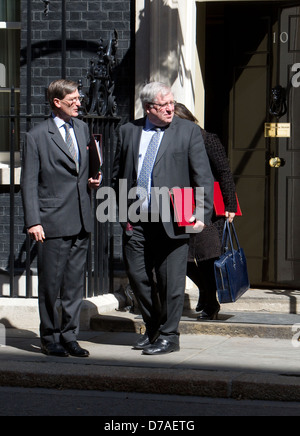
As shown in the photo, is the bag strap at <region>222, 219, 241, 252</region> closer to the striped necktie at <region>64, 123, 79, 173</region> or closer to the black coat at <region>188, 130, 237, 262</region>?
the black coat at <region>188, 130, 237, 262</region>

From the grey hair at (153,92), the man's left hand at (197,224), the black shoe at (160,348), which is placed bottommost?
the black shoe at (160,348)

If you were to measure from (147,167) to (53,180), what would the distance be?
2.22 feet

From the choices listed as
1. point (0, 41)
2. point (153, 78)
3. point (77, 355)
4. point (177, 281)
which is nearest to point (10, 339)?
point (77, 355)

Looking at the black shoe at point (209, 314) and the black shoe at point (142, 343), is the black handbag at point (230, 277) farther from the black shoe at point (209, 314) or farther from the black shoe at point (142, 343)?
the black shoe at point (142, 343)

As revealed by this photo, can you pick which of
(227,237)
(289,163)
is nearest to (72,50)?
(289,163)

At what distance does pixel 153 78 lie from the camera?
9.48 m

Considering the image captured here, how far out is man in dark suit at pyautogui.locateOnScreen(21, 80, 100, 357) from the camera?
7.38 m

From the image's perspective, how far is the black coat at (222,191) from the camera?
8.42 meters

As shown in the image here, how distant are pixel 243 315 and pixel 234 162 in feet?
5.46

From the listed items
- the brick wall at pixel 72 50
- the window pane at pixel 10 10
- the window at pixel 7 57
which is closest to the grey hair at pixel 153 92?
the brick wall at pixel 72 50

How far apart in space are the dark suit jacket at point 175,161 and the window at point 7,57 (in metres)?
3.04

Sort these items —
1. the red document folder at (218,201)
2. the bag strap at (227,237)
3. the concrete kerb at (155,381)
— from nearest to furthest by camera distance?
the concrete kerb at (155,381) < the red document folder at (218,201) < the bag strap at (227,237)

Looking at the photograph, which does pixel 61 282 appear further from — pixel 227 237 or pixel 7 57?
pixel 7 57

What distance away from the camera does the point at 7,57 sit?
10336mm
